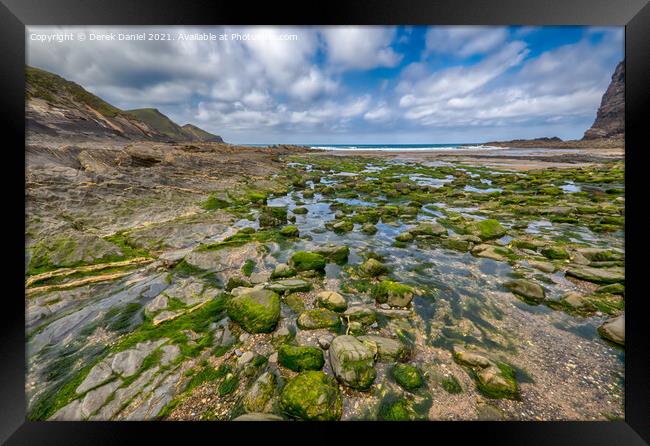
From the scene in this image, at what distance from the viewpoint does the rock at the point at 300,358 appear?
3924 mm

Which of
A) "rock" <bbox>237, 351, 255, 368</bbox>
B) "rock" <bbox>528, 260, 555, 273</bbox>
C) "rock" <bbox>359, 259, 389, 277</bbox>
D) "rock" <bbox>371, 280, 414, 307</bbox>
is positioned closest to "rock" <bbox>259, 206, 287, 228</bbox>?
"rock" <bbox>359, 259, 389, 277</bbox>

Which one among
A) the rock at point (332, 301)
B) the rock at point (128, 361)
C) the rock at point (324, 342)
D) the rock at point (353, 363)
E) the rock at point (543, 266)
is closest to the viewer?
the rock at point (353, 363)

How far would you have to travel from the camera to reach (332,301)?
554cm

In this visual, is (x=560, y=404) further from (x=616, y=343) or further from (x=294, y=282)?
(x=294, y=282)

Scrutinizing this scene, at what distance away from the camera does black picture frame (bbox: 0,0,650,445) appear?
253cm

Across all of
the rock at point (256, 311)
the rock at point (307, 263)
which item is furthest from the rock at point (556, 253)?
the rock at point (256, 311)

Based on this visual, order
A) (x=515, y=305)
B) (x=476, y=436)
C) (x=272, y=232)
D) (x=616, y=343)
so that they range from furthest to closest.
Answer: (x=272, y=232) < (x=515, y=305) < (x=616, y=343) < (x=476, y=436)

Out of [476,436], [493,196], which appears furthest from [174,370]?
[493,196]

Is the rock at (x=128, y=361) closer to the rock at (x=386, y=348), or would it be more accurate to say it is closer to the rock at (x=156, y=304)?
the rock at (x=156, y=304)

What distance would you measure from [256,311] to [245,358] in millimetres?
971

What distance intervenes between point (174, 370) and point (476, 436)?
4190mm

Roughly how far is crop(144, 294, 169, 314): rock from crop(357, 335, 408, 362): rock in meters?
4.35

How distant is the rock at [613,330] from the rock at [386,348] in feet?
12.5
